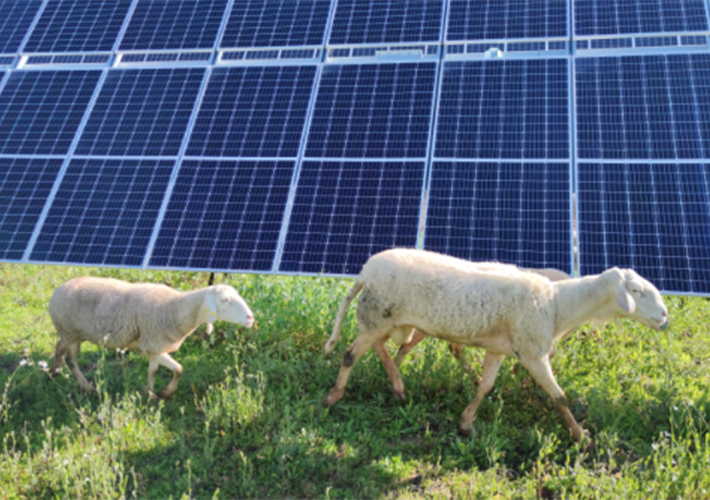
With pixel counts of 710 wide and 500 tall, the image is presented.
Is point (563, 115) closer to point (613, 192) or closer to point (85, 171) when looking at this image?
point (613, 192)

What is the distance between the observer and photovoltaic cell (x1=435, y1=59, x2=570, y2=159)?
10023mm

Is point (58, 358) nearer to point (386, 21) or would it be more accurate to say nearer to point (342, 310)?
point (342, 310)

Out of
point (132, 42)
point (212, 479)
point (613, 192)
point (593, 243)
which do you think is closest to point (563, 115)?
point (613, 192)

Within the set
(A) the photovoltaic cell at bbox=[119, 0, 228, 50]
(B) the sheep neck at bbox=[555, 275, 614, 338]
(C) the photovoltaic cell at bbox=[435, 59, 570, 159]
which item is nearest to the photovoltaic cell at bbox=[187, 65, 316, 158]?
(A) the photovoltaic cell at bbox=[119, 0, 228, 50]

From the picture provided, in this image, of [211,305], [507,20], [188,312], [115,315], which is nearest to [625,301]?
[211,305]

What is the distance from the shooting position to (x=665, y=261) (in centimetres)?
859

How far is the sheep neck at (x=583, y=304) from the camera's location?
712cm

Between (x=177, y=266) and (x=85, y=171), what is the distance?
2.94 meters

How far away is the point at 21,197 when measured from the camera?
1094 centimetres

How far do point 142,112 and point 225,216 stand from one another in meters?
3.11

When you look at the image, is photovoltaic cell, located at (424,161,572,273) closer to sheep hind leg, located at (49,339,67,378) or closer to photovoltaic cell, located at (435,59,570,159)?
photovoltaic cell, located at (435,59,570,159)

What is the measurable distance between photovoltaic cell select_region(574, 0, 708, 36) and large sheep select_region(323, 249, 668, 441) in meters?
5.65

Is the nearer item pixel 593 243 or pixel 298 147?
pixel 593 243

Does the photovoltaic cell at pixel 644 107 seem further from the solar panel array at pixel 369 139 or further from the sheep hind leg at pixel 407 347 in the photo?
the sheep hind leg at pixel 407 347
